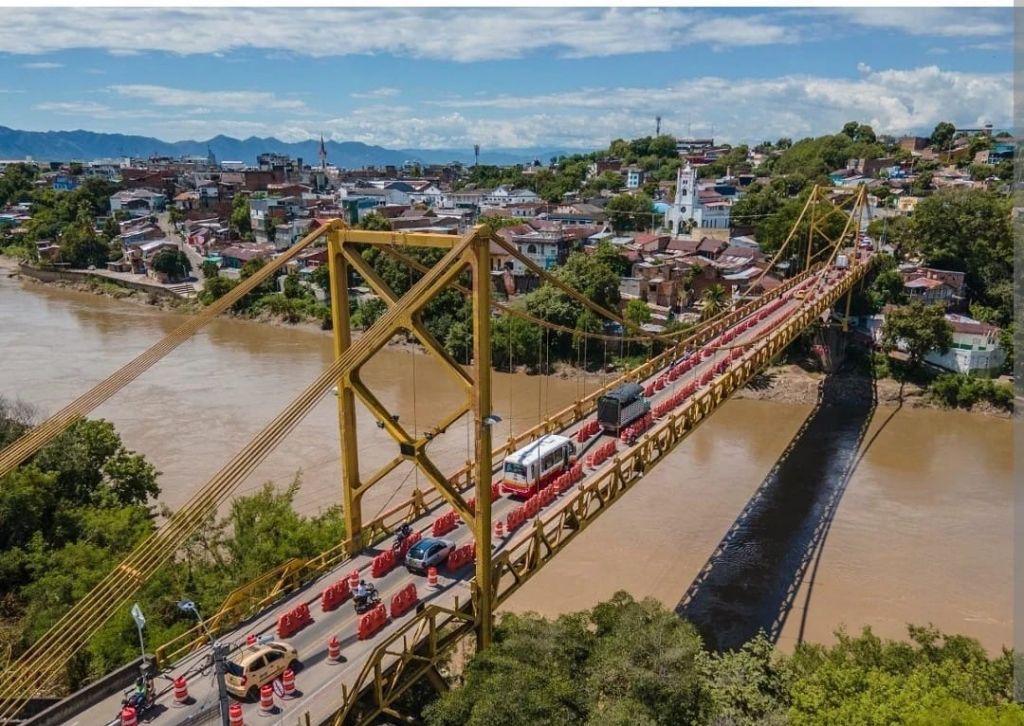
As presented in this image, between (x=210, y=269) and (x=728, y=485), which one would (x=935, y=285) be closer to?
(x=728, y=485)

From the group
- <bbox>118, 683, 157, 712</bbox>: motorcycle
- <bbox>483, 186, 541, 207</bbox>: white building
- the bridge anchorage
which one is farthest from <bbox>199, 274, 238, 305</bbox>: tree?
<bbox>118, 683, 157, 712</bbox>: motorcycle

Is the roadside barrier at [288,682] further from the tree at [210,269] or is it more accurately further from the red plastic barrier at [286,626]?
the tree at [210,269]

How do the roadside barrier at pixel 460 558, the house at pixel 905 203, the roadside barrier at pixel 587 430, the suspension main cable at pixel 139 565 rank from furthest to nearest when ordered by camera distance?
1. the house at pixel 905 203
2. the roadside barrier at pixel 587 430
3. the roadside barrier at pixel 460 558
4. the suspension main cable at pixel 139 565

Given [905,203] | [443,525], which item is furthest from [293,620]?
[905,203]

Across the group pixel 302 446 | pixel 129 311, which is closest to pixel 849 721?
pixel 302 446

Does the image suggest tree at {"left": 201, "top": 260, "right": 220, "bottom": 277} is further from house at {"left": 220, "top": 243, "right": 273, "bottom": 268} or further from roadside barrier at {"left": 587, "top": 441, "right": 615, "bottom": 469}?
roadside barrier at {"left": 587, "top": 441, "right": 615, "bottom": 469}

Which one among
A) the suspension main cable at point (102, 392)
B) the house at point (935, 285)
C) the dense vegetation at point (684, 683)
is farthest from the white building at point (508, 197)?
the dense vegetation at point (684, 683)
